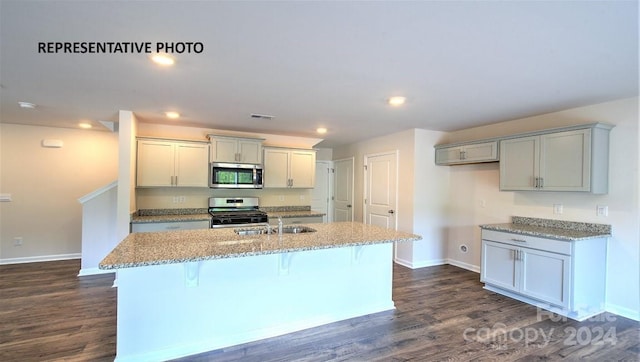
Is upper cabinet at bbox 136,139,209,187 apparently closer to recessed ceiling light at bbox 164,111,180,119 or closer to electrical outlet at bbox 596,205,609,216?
recessed ceiling light at bbox 164,111,180,119

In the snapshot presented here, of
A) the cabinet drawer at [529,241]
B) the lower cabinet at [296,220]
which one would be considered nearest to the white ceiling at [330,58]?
the cabinet drawer at [529,241]

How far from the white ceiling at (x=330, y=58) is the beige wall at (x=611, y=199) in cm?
27

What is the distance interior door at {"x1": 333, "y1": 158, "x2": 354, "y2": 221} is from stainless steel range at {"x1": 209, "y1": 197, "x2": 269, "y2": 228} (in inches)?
84.8

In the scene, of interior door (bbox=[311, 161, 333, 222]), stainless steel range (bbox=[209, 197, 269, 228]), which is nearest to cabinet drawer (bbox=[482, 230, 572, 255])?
stainless steel range (bbox=[209, 197, 269, 228])

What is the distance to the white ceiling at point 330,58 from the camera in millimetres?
1603

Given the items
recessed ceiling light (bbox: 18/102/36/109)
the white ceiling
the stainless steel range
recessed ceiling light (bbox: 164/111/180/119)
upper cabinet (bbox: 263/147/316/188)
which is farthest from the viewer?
upper cabinet (bbox: 263/147/316/188)

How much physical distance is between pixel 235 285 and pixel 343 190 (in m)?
4.43

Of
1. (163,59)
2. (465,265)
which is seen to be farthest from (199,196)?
(465,265)

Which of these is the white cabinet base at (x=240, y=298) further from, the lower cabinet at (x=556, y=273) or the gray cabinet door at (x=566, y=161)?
the gray cabinet door at (x=566, y=161)

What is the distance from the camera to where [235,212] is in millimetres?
5027

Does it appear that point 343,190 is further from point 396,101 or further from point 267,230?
point 267,230

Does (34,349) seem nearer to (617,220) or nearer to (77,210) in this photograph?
(77,210)

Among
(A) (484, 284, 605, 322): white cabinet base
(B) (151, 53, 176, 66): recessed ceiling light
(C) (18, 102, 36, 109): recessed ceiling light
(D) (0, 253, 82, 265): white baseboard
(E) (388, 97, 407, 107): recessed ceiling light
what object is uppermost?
(E) (388, 97, 407, 107): recessed ceiling light

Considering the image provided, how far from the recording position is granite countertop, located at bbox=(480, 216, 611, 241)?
3148 millimetres
